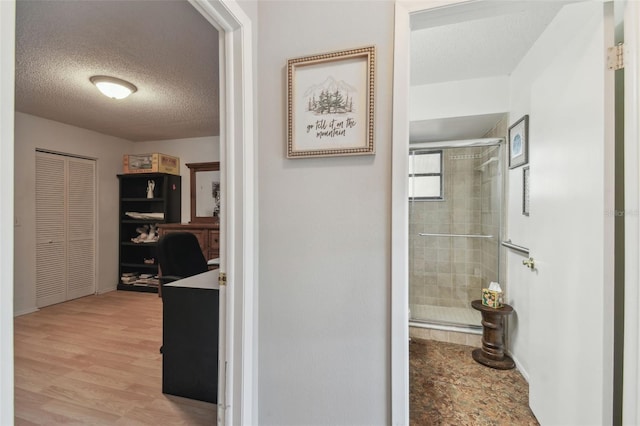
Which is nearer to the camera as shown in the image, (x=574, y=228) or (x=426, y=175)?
(x=574, y=228)

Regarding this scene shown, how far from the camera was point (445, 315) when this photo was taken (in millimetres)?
A: 2996

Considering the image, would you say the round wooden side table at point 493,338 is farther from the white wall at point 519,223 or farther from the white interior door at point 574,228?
the white interior door at point 574,228

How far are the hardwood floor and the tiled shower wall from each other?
2.53 metres

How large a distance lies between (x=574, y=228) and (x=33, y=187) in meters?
5.14

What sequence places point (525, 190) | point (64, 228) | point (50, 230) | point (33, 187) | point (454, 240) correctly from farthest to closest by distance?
point (64, 228), point (50, 230), point (33, 187), point (454, 240), point (525, 190)

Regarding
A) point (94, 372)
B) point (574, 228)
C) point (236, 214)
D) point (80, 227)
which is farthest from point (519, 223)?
point (80, 227)

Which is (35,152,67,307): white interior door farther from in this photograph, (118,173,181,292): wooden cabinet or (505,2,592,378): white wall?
(505,2,592,378): white wall

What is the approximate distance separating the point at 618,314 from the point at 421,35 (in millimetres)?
1826

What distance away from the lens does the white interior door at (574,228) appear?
1089 mm

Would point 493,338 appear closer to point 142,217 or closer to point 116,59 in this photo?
point 116,59

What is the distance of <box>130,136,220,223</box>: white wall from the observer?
177 inches

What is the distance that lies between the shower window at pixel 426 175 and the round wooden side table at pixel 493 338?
147 centimetres
